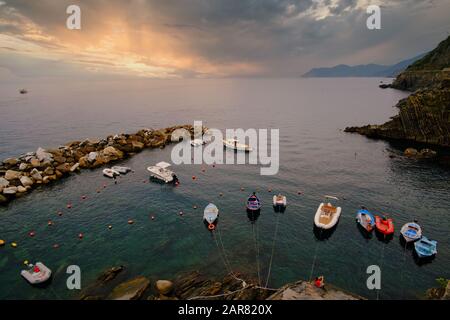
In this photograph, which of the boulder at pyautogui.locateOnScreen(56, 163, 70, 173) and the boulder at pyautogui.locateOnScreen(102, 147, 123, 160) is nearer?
the boulder at pyautogui.locateOnScreen(56, 163, 70, 173)

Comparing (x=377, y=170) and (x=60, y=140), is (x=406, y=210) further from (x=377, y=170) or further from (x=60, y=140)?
(x=60, y=140)

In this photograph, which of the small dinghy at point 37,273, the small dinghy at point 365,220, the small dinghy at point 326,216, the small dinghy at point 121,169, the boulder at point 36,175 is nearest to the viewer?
the small dinghy at point 37,273

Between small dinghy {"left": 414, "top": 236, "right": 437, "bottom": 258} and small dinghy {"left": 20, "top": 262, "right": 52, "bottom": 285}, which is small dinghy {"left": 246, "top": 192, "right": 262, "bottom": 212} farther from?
small dinghy {"left": 20, "top": 262, "right": 52, "bottom": 285}

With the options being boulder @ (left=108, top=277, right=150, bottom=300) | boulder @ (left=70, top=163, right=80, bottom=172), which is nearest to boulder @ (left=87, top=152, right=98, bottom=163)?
boulder @ (left=70, top=163, right=80, bottom=172)

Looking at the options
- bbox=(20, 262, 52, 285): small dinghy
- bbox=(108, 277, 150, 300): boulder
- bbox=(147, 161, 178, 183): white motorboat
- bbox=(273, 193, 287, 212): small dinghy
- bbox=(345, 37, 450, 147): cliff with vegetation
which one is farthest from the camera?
bbox=(345, 37, 450, 147): cliff with vegetation

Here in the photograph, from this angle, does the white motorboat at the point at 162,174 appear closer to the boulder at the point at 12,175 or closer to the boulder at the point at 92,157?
the boulder at the point at 92,157

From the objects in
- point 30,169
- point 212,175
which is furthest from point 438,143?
point 30,169

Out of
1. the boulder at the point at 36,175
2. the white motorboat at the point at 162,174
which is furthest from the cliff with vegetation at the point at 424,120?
the boulder at the point at 36,175

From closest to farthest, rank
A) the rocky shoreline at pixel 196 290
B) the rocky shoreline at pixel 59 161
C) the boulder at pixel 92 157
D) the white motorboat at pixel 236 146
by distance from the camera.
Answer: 1. the rocky shoreline at pixel 196 290
2. the rocky shoreline at pixel 59 161
3. the boulder at pixel 92 157
4. the white motorboat at pixel 236 146
